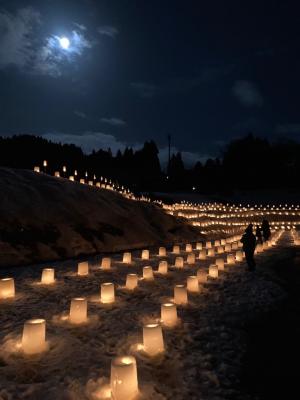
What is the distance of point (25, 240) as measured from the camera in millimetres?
10609

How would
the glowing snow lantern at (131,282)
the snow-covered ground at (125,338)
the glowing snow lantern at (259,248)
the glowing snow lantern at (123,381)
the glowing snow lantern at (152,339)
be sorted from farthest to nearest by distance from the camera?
the glowing snow lantern at (259,248) → the glowing snow lantern at (131,282) → the glowing snow lantern at (152,339) → the snow-covered ground at (125,338) → the glowing snow lantern at (123,381)

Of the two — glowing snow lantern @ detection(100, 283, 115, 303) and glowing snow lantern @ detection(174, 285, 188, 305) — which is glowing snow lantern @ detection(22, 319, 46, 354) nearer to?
glowing snow lantern @ detection(100, 283, 115, 303)

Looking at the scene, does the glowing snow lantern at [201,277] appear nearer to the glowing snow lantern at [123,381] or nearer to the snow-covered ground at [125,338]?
the snow-covered ground at [125,338]

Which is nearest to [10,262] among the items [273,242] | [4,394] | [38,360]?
[38,360]

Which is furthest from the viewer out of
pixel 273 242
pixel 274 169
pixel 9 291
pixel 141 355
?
pixel 274 169

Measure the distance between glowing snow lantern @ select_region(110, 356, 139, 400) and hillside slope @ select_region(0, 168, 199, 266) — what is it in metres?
7.44

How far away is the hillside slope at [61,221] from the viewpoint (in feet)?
34.7

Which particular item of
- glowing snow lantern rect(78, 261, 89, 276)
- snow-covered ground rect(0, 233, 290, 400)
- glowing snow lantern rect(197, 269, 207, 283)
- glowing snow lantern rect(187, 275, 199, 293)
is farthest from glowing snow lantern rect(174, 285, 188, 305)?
glowing snow lantern rect(78, 261, 89, 276)

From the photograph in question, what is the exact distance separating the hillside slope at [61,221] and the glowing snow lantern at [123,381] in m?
7.44

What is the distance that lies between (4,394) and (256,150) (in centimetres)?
5167

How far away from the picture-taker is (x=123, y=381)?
3268 mm

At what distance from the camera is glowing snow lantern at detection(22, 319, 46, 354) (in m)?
4.28

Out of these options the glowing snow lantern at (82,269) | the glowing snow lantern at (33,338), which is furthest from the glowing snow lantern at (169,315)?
the glowing snow lantern at (82,269)

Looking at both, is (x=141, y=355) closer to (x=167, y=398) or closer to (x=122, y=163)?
(x=167, y=398)
